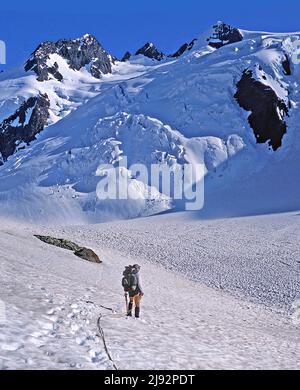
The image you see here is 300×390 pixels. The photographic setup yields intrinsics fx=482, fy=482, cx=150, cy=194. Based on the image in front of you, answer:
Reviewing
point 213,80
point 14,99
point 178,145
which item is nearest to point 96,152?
point 178,145

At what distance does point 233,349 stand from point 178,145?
236 feet

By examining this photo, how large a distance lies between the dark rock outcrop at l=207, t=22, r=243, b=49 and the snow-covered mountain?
49.8 metres

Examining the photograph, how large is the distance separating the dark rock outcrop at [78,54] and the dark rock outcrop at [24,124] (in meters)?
32.7

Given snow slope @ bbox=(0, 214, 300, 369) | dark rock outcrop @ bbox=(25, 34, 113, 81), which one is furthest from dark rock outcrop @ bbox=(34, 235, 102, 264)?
dark rock outcrop @ bbox=(25, 34, 113, 81)

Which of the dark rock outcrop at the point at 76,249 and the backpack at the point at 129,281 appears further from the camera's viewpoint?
the dark rock outcrop at the point at 76,249

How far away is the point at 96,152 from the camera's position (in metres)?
83.9

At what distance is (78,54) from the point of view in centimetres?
17525

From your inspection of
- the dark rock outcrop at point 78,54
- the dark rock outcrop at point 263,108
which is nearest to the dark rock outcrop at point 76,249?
the dark rock outcrop at point 263,108

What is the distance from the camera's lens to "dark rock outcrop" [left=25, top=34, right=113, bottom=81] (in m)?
166

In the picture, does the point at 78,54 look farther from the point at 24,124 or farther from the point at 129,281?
the point at 129,281

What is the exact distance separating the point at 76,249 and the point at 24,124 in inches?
3849

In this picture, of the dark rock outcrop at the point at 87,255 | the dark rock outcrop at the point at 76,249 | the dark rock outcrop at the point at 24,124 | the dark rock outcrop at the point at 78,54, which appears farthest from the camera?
the dark rock outcrop at the point at 78,54

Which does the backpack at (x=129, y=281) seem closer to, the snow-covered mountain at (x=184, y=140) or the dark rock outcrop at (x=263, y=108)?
the snow-covered mountain at (x=184, y=140)

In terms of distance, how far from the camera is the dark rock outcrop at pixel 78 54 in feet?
544
